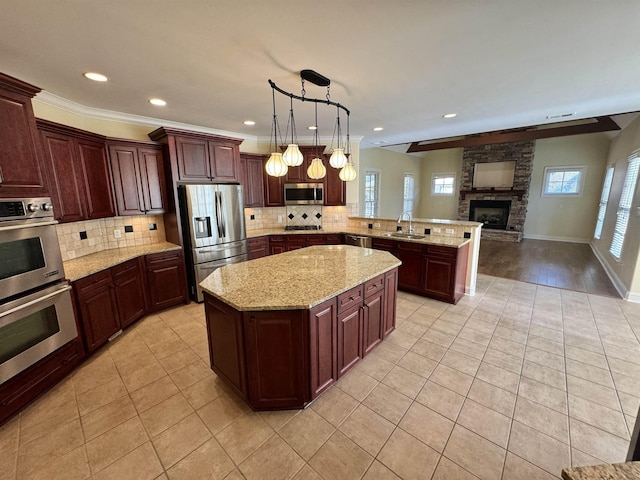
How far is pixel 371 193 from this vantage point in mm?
8031

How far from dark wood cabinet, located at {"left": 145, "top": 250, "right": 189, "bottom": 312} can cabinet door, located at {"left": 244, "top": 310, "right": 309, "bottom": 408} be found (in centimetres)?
224

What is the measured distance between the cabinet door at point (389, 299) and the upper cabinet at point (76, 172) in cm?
324

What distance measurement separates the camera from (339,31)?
5.68ft

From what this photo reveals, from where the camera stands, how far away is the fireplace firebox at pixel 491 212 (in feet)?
27.4

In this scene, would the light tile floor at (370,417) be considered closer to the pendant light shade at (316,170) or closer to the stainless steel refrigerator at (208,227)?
the stainless steel refrigerator at (208,227)

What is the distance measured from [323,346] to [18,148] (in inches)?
104

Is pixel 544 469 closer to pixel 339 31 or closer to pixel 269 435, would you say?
pixel 269 435

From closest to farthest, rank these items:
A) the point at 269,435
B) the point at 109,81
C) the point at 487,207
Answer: the point at 269,435 < the point at 109,81 < the point at 487,207

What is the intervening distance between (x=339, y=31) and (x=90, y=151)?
2.92 m

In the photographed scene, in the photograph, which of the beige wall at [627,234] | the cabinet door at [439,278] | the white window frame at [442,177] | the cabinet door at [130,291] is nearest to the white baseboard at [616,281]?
the beige wall at [627,234]

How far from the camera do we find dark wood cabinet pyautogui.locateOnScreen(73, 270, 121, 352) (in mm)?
2434

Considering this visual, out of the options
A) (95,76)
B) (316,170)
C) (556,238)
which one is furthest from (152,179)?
(556,238)

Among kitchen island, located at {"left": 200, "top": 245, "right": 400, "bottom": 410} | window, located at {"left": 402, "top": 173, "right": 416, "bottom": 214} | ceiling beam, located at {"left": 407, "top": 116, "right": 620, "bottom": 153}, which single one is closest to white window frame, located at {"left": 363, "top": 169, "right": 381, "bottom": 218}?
ceiling beam, located at {"left": 407, "top": 116, "right": 620, "bottom": 153}

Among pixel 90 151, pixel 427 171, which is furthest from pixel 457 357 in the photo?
pixel 427 171
